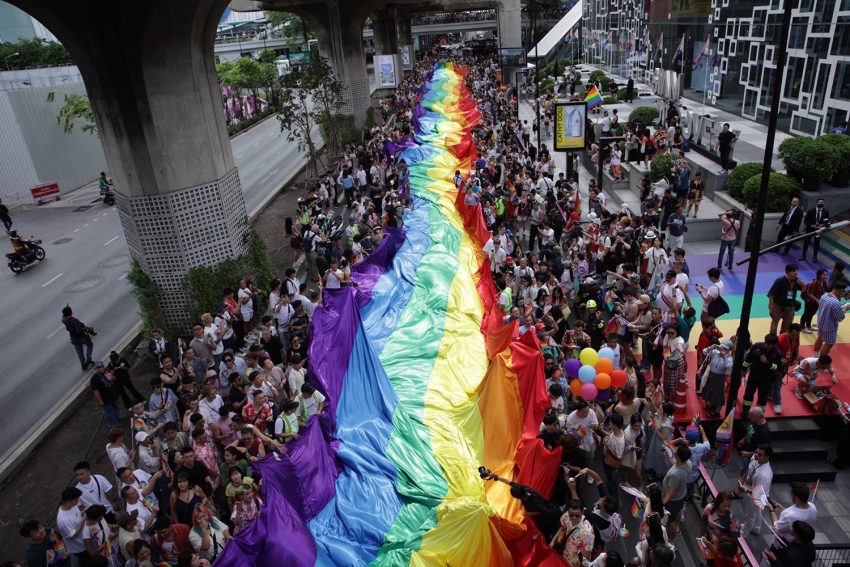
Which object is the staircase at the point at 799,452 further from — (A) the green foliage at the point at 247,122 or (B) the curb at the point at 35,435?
(A) the green foliage at the point at 247,122

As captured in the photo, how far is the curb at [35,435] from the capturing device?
34.0 ft

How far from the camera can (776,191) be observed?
1519 centimetres

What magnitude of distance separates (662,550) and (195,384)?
24.0 ft

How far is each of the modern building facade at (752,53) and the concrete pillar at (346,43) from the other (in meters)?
16.3

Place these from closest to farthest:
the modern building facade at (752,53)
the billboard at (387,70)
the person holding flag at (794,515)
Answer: the person holding flag at (794,515), the modern building facade at (752,53), the billboard at (387,70)

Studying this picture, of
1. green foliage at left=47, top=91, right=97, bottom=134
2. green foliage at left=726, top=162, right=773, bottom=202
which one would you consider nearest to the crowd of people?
green foliage at left=726, top=162, right=773, bottom=202

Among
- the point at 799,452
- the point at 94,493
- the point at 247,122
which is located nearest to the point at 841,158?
the point at 799,452

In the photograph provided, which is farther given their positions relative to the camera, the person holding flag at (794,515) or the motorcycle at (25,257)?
the motorcycle at (25,257)

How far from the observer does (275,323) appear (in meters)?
11.5

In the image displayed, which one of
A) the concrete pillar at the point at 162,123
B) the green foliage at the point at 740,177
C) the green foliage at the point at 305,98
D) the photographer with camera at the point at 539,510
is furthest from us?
the green foliage at the point at 305,98

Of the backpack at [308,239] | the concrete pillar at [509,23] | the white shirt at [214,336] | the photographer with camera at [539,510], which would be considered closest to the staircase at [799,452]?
the photographer with camera at [539,510]

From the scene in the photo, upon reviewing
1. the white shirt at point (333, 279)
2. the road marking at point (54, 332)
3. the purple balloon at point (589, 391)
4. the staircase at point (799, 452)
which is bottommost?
the road marking at point (54, 332)

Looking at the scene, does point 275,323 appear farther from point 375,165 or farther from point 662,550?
point 375,165

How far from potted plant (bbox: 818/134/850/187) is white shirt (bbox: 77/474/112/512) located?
A: 56.7 feet
